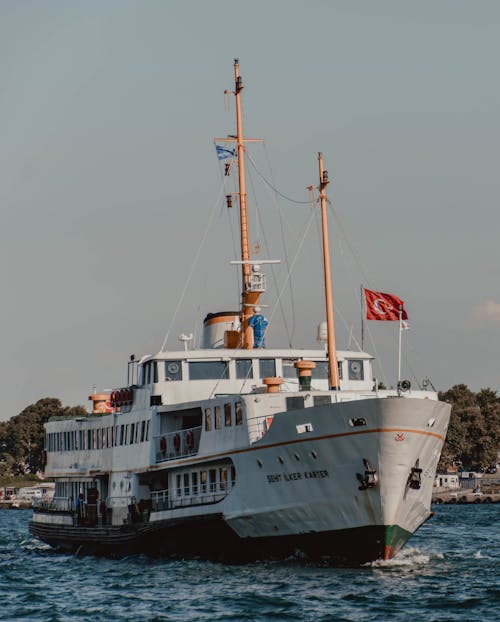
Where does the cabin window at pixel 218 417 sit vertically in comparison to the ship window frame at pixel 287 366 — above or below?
below

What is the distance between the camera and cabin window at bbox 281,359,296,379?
50.6 meters

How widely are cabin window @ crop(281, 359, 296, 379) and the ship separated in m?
0.06

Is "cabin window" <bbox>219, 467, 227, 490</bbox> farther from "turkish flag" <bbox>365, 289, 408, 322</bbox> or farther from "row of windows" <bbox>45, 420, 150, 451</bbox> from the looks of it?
"turkish flag" <bbox>365, 289, 408, 322</bbox>

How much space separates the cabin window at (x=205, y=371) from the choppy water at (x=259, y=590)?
767cm

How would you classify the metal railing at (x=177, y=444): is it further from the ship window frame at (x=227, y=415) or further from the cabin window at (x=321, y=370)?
the cabin window at (x=321, y=370)

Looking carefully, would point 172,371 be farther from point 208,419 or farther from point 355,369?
point 355,369

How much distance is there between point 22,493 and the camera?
Answer: 158 metres

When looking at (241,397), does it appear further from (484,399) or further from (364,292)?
(484,399)

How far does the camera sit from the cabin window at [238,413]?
43.5 meters

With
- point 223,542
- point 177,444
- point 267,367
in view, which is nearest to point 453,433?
point 267,367

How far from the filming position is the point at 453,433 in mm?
137250

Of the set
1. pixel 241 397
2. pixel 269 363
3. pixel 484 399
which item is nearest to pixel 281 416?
pixel 241 397

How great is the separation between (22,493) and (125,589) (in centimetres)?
12223

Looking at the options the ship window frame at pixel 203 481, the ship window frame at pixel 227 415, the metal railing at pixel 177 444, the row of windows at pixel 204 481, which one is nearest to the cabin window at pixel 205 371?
the metal railing at pixel 177 444
